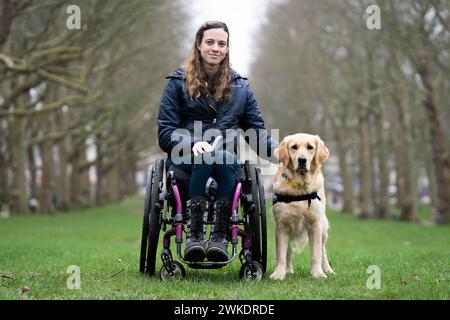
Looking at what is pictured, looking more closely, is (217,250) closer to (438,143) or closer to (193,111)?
(193,111)

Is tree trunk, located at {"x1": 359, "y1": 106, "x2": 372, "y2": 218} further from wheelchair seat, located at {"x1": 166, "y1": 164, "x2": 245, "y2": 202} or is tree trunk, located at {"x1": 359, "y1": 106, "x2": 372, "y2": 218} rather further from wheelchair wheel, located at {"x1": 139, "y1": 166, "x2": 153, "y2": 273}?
wheelchair wheel, located at {"x1": 139, "y1": 166, "x2": 153, "y2": 273}

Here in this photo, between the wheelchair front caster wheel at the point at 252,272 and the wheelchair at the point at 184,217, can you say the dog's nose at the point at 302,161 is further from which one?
the wheelchair front caster wheel at the point at 252,272

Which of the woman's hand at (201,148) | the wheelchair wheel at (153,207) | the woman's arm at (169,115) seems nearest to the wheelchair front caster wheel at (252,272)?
the wheelchair wheel at (153,207)

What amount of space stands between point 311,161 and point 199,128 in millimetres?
1058

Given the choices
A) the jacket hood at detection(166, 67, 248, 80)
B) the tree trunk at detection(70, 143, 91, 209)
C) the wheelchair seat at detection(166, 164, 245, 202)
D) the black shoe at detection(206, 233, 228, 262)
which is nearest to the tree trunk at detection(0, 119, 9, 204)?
the tree trunk at detection(70, 143, 91, 209)

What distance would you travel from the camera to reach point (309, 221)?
6242mm

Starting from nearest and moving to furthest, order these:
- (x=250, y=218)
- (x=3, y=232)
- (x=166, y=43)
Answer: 1. (x=250, y=218)
2. (x=3, y=232)
3. (x=166, y=43)

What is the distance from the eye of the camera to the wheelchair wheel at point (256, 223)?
226 inches

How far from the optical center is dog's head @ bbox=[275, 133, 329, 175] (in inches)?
238

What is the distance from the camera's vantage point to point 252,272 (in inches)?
231

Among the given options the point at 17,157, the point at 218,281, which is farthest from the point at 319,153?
the point at 17,157

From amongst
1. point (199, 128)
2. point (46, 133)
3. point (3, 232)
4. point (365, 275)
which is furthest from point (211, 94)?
point (46, 133)

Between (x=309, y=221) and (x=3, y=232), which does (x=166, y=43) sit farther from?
(x=309, y=221)

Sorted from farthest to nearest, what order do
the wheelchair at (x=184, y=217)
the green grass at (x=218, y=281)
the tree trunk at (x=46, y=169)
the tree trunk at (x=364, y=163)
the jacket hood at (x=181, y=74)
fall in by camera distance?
the tree trunk at (x=364, y=163)
the tree trunk at (x=46, y=169)
the jacket hood at (x=181, y=74)
the wheelchair at (x=184, y=217)
the green grass at (x=218, y=281)
